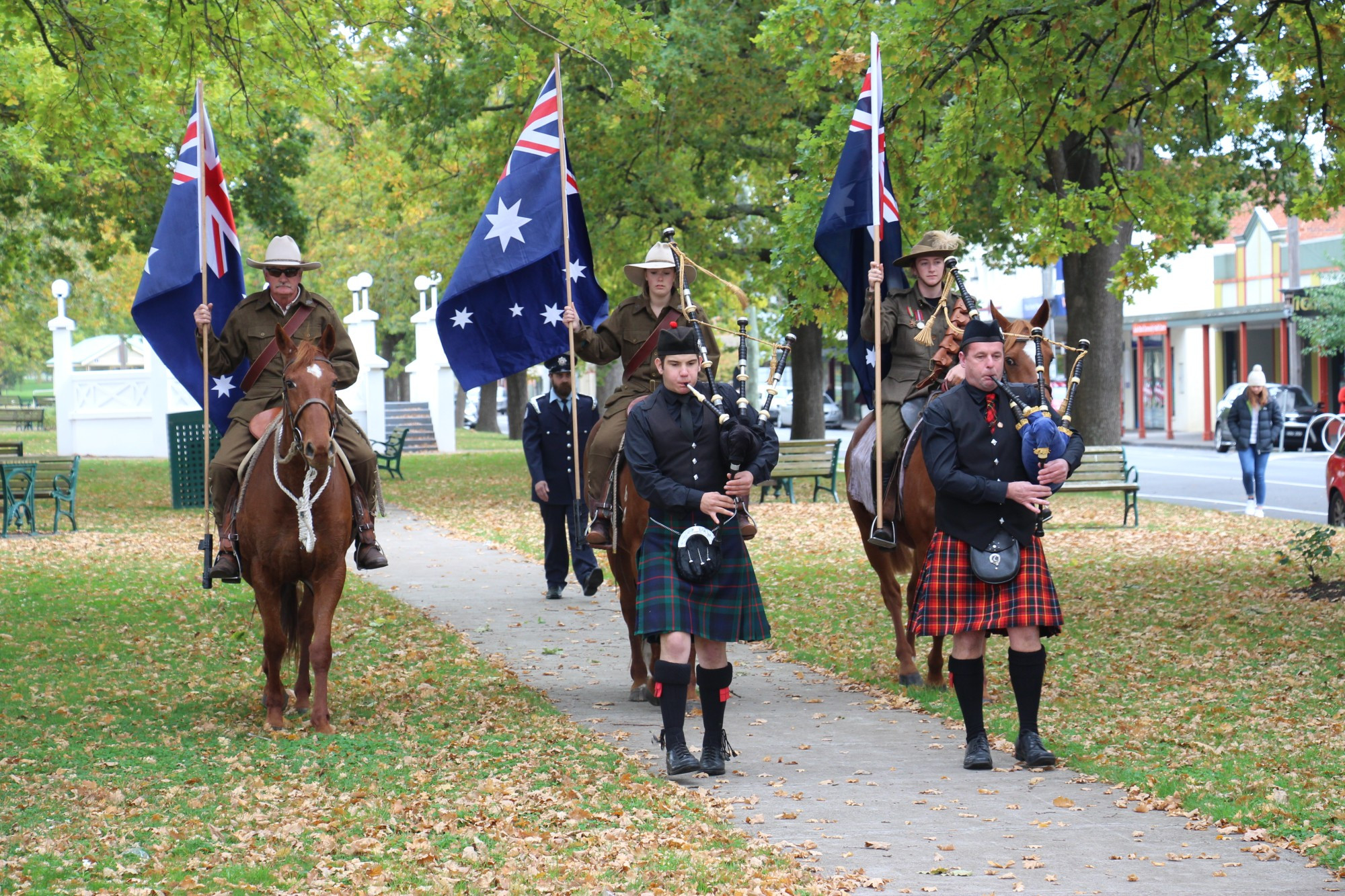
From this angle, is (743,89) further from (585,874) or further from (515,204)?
(585,874)

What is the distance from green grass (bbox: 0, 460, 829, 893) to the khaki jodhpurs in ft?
4.35

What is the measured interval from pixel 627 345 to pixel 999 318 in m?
2.26

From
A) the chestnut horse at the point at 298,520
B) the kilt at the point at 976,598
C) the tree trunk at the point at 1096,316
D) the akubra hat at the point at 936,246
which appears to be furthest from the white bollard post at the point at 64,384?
the kilt at the point at 976,598

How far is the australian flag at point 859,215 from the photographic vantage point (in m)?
10.5

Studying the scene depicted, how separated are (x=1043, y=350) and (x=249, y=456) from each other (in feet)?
14.5

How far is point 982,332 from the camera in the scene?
7488 mm

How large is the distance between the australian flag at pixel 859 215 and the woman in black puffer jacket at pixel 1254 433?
13181mm

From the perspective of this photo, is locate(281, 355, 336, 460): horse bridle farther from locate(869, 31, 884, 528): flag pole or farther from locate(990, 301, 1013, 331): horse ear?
locate(990, 301, 1013, 331): horse ear

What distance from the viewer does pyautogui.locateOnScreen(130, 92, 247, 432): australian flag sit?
1088 cm

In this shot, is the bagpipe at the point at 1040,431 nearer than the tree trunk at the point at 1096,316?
Yes

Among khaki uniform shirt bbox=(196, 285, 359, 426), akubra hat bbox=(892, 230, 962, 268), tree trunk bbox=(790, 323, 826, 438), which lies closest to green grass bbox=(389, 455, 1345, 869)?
akubra hat bbox=(892, 230, 962, 268)

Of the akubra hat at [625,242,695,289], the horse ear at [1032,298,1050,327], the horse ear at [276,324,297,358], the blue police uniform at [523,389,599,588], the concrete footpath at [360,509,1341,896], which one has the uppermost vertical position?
the akubra hat at [625,242,695,289]

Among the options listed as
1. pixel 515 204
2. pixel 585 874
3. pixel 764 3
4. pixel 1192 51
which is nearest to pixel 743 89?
pixel 764 3

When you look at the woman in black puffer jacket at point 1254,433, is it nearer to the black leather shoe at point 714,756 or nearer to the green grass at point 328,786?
the green grass at point 328,786
